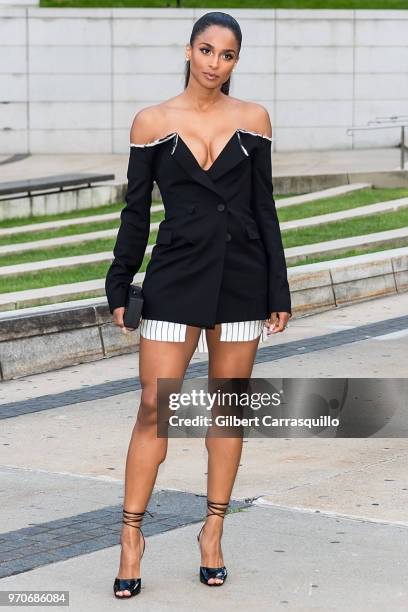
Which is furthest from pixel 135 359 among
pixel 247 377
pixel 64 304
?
pixel 247 377

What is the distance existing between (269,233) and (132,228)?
0.48 metres

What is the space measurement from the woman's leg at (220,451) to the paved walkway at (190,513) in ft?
0.50

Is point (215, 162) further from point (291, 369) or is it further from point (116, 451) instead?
point (291, 369)

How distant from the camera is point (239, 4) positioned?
90.5ft

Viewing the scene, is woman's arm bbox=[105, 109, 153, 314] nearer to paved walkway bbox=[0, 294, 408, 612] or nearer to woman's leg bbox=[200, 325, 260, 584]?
woman's leg bbox=[200, 325, 260, 584]

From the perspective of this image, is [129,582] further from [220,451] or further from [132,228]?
[132,228]

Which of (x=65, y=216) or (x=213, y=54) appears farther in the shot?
(x=65, y=216)

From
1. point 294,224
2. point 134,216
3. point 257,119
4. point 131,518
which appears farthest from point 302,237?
point 131,518

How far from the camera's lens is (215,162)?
464 centimetres

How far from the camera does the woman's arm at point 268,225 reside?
473cm

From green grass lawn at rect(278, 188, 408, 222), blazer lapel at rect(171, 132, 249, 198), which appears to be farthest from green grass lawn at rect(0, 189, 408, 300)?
blazer lapel at rect(171, 132, 249, 198)

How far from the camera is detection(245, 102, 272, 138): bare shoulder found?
4754mm

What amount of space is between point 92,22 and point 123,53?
2.73 ft

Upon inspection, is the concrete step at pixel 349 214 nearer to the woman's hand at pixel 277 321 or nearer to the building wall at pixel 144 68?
the building wall at pixel 144 68
